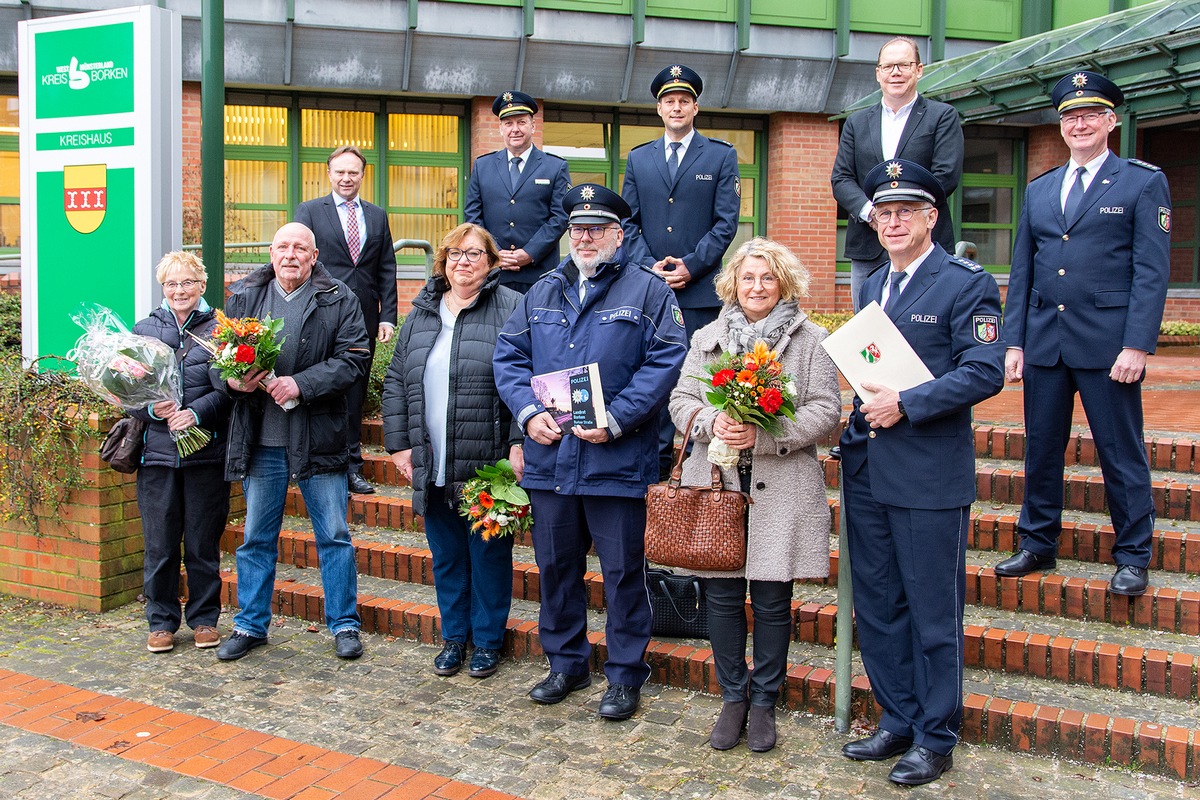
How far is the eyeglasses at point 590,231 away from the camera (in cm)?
472

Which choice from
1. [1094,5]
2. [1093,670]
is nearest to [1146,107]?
[1094,5]

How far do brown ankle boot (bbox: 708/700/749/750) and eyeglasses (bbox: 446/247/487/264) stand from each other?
222 cm

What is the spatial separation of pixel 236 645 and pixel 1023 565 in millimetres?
3651

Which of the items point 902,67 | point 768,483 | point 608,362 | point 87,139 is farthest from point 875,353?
point 87,139

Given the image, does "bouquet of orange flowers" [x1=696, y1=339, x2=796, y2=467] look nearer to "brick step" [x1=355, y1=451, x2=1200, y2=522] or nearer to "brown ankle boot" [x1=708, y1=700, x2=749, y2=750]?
"brown ankle boot" [x1=708, y1=700, x2=749, y2=750]

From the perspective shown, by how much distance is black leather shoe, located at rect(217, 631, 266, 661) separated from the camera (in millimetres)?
5355

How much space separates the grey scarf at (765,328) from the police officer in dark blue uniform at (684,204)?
4.47 feet

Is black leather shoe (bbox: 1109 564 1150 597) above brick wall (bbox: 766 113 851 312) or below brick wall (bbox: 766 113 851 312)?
below

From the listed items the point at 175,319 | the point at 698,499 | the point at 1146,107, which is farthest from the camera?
the point at 1146,107

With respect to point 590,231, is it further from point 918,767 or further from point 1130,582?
point 1130,582

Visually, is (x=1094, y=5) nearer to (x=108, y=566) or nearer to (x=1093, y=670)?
(x=1093, y=670)

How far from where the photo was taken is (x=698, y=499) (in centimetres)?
425

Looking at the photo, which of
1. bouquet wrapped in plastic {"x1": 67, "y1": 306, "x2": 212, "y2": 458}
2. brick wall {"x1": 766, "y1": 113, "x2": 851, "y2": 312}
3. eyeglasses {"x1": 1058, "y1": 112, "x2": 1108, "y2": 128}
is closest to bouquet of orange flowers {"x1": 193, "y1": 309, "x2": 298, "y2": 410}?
bouquet wrapped in plastic {"x1": 67, "y1": 306, "x2": 212, "y2": 458}

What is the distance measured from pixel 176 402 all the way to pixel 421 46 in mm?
9420
